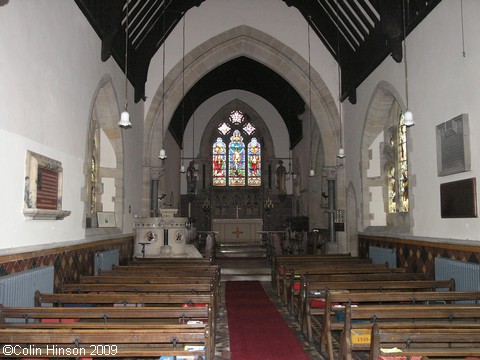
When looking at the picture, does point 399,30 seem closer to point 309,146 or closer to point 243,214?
point 309,146

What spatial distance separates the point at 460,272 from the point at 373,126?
5111 mm

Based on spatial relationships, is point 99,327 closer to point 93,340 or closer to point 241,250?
point 93,340

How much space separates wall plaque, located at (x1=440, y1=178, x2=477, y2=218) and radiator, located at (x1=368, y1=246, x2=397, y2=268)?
6.89 feet

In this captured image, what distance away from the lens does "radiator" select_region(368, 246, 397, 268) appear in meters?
8.90

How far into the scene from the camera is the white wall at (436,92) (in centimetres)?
612

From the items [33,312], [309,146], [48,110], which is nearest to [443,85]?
[48,110]

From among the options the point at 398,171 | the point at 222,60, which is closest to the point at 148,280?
the point at 398,171

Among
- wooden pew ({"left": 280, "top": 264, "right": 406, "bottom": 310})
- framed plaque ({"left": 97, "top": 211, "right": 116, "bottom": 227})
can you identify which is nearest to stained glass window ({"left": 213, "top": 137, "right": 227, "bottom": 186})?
framed plaque ({"left": 97, "top": 211, "right": 116, "bottom": 227})

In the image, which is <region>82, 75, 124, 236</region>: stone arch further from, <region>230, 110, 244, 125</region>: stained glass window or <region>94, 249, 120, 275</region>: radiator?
<region>230, 110, 244, 125</region>: stained glass window

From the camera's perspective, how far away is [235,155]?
874 inches

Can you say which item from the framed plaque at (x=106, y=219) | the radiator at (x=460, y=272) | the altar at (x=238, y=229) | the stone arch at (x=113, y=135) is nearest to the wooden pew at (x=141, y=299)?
the radiator at (x=460, y=272)

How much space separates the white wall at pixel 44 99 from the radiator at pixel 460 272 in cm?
515

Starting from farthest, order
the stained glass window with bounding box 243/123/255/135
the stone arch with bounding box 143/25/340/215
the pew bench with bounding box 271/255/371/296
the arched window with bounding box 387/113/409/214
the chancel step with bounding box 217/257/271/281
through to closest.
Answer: the stained glass window with bounding box 243/123/255/135
the stone arch with bounding box 143/25/340/215
the chancel step with bounding box 217/257/271/281
the arched window with bounding box 387/113/409/214
the pew bench with bounding box 271/255/371/296

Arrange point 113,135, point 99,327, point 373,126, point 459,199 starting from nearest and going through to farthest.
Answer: point 99,327 < point 459,199 < point 113,135 < point 373,126
